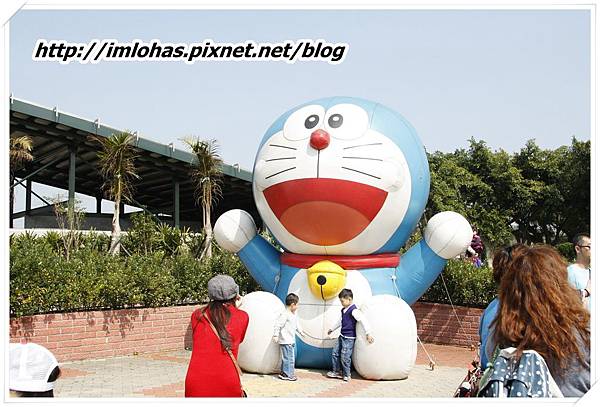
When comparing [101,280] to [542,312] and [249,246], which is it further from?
[542,312]

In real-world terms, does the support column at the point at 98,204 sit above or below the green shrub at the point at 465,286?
above

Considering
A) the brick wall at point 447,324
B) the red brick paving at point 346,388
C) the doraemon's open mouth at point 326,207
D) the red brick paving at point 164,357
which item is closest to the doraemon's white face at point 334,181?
the doraemon's open mouth at point 326,207

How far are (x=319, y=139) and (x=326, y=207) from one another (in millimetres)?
781

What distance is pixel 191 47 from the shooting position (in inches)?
227

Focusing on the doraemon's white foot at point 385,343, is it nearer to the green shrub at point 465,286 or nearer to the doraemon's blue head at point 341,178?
the doraemon's blue head at point 341,178

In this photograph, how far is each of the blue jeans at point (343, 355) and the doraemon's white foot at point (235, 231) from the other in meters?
1.91

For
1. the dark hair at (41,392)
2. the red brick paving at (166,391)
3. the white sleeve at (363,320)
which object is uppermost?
the dark hair at (41,392)

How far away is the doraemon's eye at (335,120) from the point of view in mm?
7555

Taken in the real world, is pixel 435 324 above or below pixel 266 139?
below

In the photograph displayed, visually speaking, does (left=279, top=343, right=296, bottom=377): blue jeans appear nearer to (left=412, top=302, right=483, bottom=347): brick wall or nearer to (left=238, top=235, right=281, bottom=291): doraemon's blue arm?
(left=238, top=235, right=281, bottom=291): doraemon's blue arm
